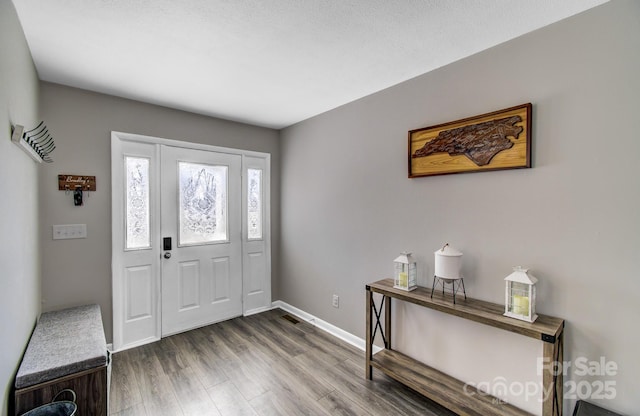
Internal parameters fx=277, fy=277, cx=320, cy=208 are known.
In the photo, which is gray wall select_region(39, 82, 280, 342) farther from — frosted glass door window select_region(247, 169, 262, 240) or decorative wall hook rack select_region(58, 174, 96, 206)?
frosted glass door window select_region(247, 169, 262, 240)

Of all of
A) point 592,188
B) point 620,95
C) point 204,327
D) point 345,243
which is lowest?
point 204,327

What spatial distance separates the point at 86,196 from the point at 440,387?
335 centimetres

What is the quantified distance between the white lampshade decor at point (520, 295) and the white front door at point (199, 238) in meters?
2.88

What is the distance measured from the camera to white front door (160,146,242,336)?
3035 mm

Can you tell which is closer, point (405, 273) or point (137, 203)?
point (405, 273)

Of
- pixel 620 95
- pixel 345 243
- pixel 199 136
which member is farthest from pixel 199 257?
pixel 620 95

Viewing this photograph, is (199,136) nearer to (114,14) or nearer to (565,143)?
(114,14)

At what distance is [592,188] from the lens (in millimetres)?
1507

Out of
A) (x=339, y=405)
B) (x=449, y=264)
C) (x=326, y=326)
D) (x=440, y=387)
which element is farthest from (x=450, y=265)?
(x=326, y=326)

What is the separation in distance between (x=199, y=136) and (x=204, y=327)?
2226 millimetres

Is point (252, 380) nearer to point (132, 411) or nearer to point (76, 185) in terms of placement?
point (132, 411)

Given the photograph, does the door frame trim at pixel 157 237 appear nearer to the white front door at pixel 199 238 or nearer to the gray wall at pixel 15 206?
the white front door at pixel 199 238

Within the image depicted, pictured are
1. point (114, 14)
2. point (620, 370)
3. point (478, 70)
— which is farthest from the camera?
point (478, 70)

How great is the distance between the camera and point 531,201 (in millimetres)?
1710
